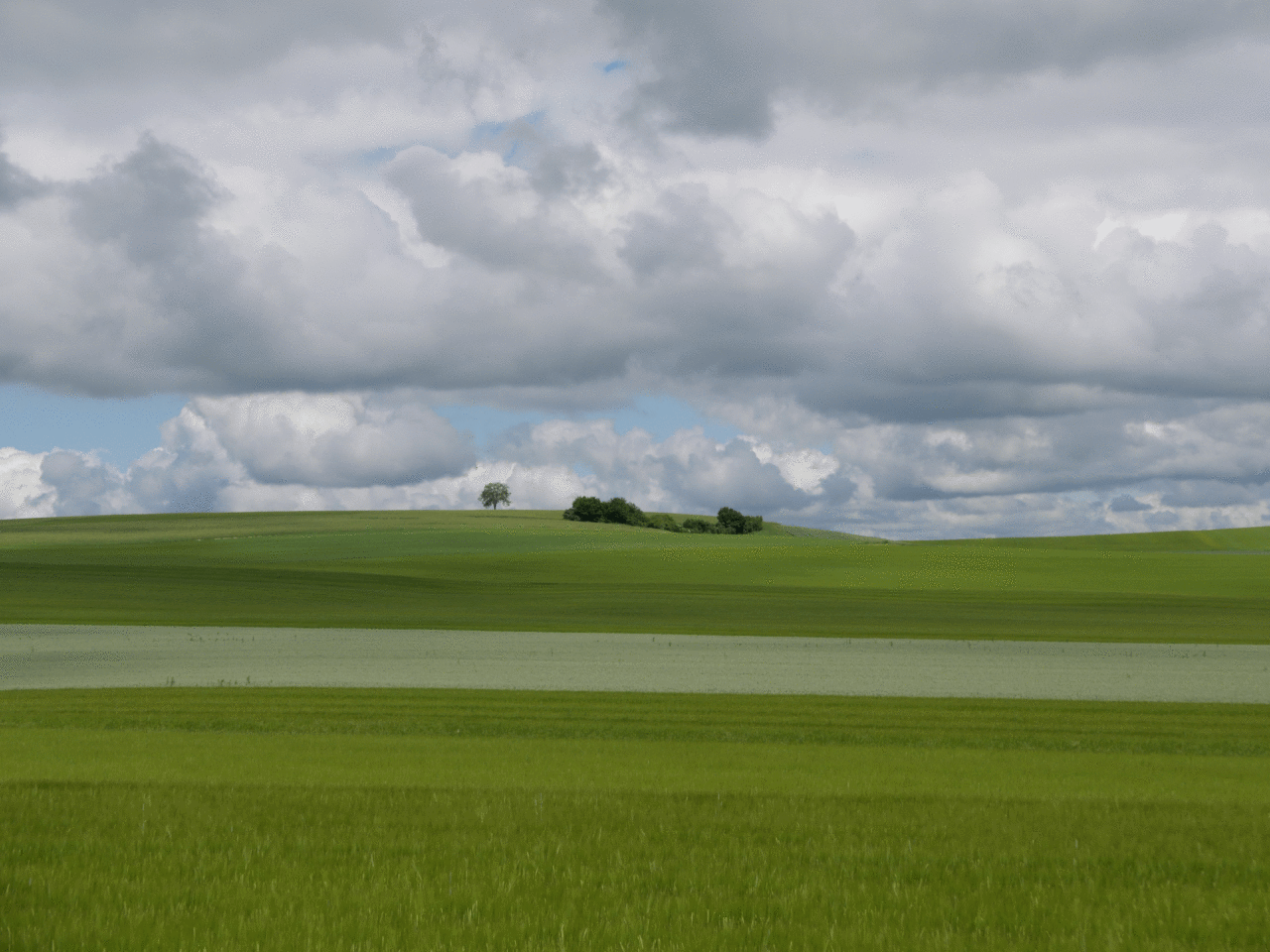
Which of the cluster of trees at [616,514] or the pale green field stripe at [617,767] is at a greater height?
the cluster of trees at [616,514]

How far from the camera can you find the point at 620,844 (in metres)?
8.27

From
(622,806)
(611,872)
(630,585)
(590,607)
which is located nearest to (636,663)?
(622,806)

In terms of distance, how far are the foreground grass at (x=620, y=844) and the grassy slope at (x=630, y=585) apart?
978 inches

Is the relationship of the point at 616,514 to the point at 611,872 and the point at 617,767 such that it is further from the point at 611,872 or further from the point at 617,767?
the point at 611,872

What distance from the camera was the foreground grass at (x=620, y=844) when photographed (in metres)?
6.30

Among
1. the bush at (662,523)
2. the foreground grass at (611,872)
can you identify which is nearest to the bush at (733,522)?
the bush at (662,523)

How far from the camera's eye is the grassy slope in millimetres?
43094

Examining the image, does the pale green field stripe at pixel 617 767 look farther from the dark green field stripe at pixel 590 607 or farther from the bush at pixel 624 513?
the bush at pixel 624 513

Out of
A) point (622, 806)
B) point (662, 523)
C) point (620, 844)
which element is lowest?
point (622, 806)

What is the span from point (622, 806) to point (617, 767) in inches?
148

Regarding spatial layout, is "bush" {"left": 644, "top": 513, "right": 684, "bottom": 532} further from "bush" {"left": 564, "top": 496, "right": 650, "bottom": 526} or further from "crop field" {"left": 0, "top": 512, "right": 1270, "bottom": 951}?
"crop field" {"left": 0, "top": 512, "right": 1270, "bottom": 951}

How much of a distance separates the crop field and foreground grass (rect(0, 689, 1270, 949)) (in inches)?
1.4

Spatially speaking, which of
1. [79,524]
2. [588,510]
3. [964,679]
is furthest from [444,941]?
[79,524]

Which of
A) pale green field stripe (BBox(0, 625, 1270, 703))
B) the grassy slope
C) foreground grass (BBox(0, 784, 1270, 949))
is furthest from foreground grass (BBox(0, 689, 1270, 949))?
the grassy slope
